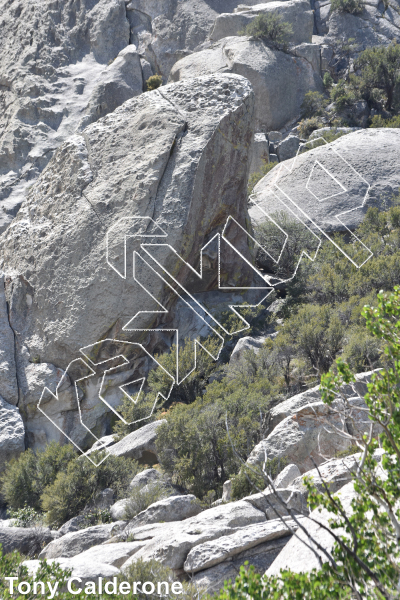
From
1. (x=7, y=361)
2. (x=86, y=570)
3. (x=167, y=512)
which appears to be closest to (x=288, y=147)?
(x=7, y=361)

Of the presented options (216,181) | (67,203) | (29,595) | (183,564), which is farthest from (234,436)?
(67,203)

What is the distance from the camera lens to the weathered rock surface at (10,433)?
414 inches

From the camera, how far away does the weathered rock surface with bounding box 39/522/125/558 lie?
602 cm

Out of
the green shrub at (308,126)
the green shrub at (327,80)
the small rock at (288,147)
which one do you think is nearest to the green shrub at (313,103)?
the green shrub at (308,126)

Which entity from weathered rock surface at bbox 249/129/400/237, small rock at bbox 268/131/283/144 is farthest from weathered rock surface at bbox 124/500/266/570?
small rock at bbox 268/131/283/144

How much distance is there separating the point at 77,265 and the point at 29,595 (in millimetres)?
8715

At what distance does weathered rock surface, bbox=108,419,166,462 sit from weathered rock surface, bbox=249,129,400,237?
8.90 meters

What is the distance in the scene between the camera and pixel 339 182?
1686 centimetres

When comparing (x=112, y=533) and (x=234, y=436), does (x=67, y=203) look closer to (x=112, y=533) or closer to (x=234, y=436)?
(x=234, y=436)

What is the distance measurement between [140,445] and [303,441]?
11.0 ft

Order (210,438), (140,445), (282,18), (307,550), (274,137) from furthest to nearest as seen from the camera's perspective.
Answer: (282,18) → (274,137) → (140,445) → (210,438) → (307,550)

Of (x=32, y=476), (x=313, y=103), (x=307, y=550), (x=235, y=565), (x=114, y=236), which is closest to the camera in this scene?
(x=307, y=550)

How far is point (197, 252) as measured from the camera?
488 inches

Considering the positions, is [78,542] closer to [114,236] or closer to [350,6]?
[114,236]
